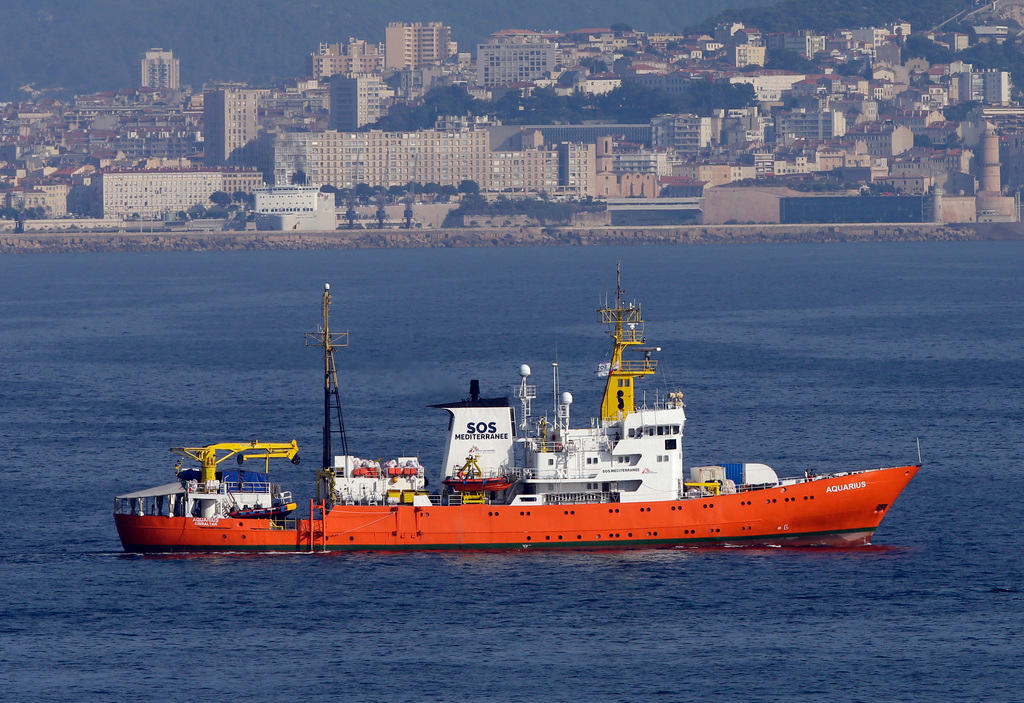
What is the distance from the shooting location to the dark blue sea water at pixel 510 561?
40.4m

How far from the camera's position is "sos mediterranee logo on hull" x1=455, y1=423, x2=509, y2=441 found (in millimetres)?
49250

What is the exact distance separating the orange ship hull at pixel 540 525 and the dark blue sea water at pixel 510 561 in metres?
0.52

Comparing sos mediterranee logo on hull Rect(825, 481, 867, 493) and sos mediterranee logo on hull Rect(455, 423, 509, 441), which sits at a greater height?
sos mediterranee logo on hull Rect(455, 423, 509, 441)

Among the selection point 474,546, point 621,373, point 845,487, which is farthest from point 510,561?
point 845,487

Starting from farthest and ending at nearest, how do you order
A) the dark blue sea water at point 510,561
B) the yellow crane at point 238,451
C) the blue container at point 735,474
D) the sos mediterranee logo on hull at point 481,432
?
the blue container at point 735,474 → the sos mediterranee logo on hull at point 481,432 → the yellow crane at point 238,451 → the dark blue sea water at point 510,561

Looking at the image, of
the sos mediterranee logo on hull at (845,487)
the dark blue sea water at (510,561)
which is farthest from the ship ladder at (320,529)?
the sos mediterranee logo on hull at (845,487)

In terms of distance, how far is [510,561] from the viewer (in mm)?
47562

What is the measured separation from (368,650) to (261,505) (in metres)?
8.19

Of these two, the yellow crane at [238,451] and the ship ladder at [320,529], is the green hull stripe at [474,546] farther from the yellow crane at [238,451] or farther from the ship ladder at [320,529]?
the yellow crane at [238,451]

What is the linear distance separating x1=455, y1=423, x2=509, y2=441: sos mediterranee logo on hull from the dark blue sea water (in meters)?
2.91

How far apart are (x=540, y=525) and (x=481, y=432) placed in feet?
8.86

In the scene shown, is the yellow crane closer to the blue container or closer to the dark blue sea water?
the dark blue sea water

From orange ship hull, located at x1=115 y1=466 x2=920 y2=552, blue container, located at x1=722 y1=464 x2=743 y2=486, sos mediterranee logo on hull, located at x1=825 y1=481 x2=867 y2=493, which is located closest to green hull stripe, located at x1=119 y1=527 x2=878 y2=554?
orange ship hull, located at x1=115 y1=466 x2=920 y2=552

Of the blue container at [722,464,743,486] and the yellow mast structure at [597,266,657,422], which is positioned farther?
the blue container at [722,464,743,486]
